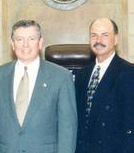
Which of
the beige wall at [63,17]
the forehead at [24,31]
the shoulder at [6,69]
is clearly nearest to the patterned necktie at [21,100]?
the shoulder at [6,69]

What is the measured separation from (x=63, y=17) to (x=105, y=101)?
278 cm

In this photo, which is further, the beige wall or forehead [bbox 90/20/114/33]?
the beige wall

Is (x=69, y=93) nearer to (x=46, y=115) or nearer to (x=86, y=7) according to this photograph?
(x=46, y=115)

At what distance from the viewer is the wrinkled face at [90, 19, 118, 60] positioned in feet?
10.0

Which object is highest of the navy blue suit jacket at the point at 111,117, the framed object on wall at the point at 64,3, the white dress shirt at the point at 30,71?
the framed object on wall at the point at 64,3

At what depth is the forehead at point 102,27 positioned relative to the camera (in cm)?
306

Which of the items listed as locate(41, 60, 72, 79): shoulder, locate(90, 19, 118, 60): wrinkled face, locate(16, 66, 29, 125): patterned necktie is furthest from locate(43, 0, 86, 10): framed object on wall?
locate(16, 66, 29, 125): patterned necktie

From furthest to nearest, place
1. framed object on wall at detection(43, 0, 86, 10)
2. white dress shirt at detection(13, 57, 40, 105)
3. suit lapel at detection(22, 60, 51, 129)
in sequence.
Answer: framed object on wall at detection(43, 0, 86, 10) < white dress shirt at detection(13, 57, 40, 105) < suit lapel at detection(22, 60, 51, 129)

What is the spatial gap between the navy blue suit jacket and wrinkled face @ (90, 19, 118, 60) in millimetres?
141

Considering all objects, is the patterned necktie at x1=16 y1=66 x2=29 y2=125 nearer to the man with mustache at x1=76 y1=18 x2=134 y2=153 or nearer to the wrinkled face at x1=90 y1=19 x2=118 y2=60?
the man with mustache at x1=76 y1=18 x2=134 y2=153

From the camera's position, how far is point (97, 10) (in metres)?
5.57

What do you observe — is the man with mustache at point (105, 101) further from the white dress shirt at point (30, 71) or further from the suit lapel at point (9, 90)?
the suit lapel at point (9, 90)

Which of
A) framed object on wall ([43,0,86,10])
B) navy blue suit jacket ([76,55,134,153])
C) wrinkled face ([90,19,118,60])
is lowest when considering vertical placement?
navy blue suit jacket ([76,55,134,153])

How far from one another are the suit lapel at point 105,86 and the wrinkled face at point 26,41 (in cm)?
54
